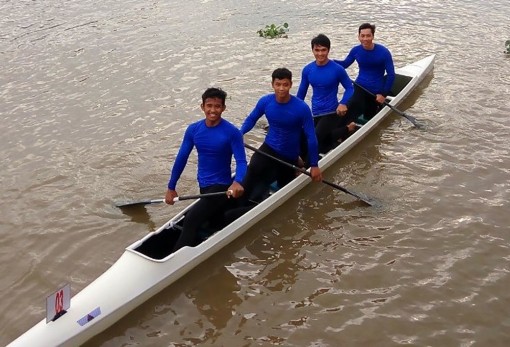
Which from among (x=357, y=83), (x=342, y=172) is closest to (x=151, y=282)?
(x=342, y=172)

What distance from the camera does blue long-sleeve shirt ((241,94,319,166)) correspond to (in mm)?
8102

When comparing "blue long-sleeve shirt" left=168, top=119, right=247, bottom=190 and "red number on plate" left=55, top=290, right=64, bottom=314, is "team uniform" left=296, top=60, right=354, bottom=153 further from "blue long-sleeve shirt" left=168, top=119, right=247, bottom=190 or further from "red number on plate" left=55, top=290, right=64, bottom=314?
"red number on plate" left=55, top=290, right=64, bottom=314

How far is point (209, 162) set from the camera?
7391 mm

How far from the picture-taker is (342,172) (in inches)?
389

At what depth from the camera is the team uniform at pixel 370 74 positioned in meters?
11.0

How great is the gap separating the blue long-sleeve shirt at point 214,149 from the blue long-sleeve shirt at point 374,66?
4.67m

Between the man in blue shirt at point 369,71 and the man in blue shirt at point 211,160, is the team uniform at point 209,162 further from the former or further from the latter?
the man in blue shirt at point 369,71

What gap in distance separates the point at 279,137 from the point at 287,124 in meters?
0.33

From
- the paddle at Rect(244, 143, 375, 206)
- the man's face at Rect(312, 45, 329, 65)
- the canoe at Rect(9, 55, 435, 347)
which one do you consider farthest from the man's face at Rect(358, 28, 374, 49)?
the canoe at Rect(9, 55, 435, 347)

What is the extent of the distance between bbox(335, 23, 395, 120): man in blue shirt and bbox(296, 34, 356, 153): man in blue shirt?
3.01 ft

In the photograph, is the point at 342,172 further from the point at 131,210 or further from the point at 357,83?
the point at 131,210

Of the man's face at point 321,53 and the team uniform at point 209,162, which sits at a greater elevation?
the man's face at point 321,53

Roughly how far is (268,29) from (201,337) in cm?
1244

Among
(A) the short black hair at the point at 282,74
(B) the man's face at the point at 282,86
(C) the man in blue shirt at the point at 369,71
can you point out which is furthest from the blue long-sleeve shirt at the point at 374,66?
(A) the short black hair at the point at 282,74
